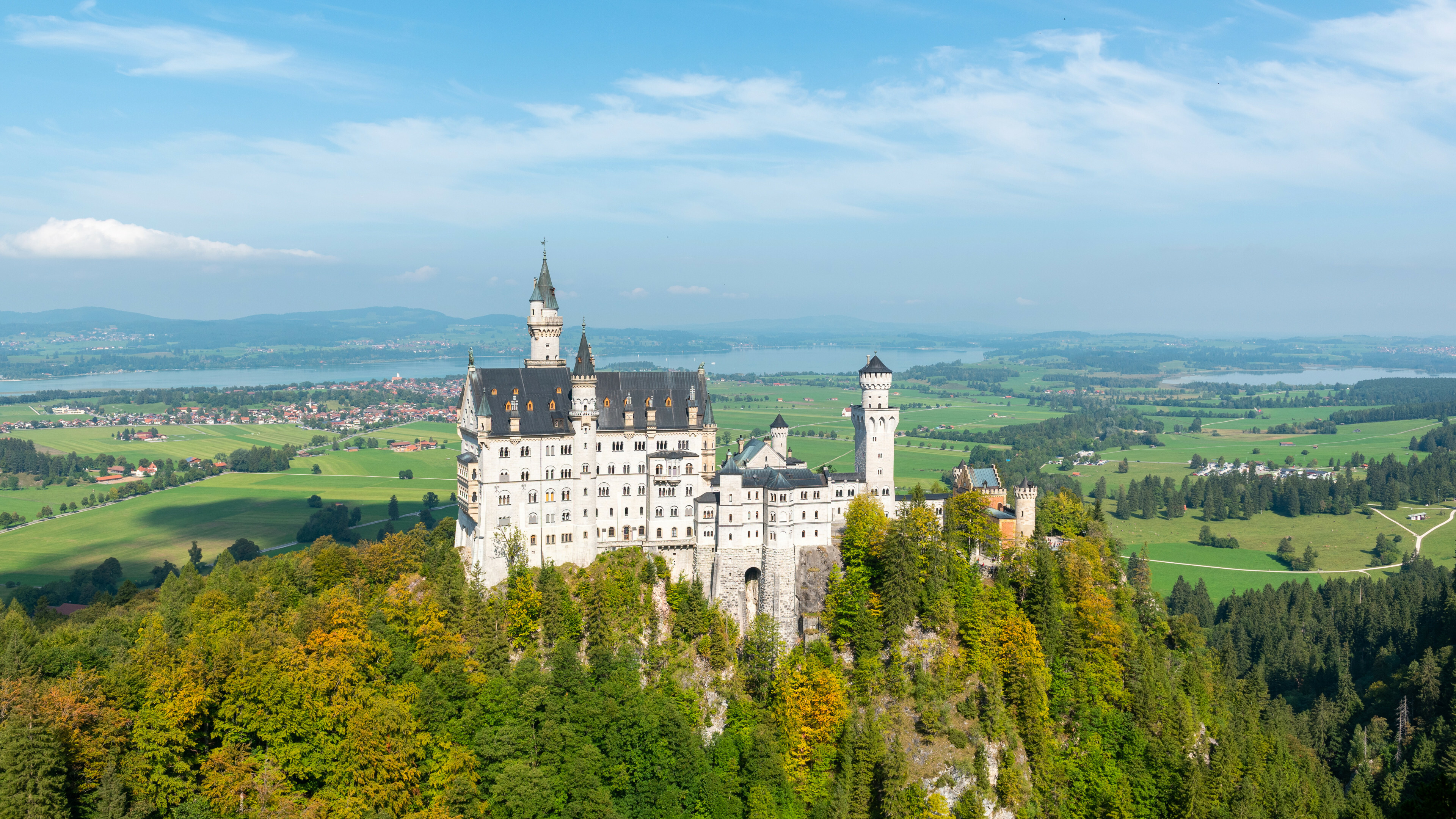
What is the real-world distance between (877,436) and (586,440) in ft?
73.4

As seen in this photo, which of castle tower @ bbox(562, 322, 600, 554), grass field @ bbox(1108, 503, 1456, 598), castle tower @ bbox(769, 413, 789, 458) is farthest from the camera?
grass field @ bbox(1108, 503, 1456, 598)

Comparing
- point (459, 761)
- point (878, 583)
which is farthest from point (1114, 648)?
point (459, 761)

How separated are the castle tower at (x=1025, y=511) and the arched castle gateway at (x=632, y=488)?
11725mm

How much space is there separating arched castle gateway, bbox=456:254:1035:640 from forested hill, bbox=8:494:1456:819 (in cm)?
203

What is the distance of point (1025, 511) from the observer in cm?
7644

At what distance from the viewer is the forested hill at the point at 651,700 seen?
53375 mm

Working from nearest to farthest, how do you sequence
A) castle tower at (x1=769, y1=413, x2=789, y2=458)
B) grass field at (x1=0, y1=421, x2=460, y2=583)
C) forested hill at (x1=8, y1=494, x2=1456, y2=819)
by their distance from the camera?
1. forested hill at (x1=8, y1=494, x2=1456, y2=819)
2. castle tower at (x1=769, y1=413, x2=789, y2=458)
3. grass field at (x1=0, y1=421, x2=460, y2=583)

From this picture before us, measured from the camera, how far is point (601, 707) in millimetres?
62281

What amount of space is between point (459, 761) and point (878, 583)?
30.5m

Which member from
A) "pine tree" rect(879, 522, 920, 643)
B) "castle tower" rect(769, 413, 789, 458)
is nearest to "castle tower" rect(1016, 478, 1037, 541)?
"pine tree" rect(879, 522, 920, 643)

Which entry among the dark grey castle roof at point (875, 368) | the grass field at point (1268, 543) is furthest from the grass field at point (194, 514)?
the grass field at point (1268, 543)

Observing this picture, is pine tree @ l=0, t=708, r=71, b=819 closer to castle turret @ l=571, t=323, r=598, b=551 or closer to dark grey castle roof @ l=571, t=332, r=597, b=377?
castle turret @ l=571, t=323, r=598, b=551

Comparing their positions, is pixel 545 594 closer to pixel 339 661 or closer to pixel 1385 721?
pixel 339 661

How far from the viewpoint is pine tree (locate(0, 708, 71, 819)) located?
45750 mm
